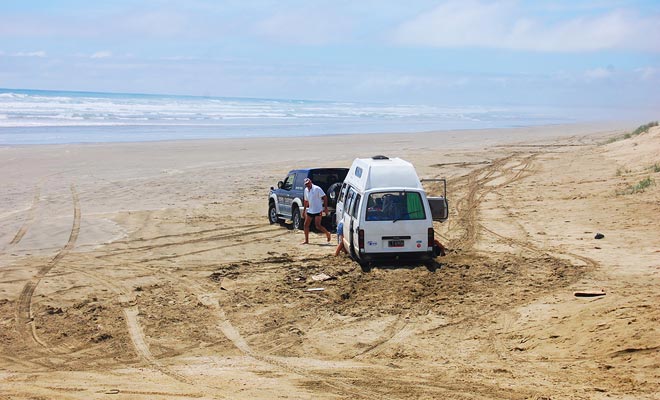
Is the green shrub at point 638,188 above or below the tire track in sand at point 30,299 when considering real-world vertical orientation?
above

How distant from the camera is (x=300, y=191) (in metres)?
20.9


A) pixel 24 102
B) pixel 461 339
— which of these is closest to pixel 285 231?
pixel 461 339

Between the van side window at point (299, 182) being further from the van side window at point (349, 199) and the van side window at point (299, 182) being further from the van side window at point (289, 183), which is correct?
the van side window at point (349, 199)

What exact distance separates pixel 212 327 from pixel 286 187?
32.3 ft

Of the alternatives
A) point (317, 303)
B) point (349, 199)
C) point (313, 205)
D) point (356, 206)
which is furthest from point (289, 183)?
point (317, 303)

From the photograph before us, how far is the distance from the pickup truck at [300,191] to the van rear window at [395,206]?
4534 millimetres

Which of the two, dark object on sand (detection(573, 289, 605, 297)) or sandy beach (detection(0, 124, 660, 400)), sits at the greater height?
dark object on sand (detection(573, 289, 605, 297))

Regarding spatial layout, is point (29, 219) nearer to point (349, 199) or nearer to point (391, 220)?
point (349, 199)

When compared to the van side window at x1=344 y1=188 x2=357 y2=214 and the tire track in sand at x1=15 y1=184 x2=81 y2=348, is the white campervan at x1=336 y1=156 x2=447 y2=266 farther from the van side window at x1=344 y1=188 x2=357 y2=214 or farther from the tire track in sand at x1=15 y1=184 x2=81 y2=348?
the tire track in sand at x1=15 y1=184 x2=81 y2=348

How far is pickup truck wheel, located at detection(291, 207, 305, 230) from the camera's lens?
68.0 ft

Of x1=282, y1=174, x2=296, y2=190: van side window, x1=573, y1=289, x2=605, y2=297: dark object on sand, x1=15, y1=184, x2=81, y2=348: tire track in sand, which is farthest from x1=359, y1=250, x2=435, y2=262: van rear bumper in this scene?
x1=282, y1=174, x2=296, y2=190: van side window

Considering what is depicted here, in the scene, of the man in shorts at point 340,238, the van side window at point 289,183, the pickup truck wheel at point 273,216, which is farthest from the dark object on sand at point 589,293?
the pickup truck wheel at point 273,216

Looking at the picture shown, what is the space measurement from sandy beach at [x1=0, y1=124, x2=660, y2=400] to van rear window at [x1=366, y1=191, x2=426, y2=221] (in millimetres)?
1040

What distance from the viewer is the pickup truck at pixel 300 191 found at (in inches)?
792
